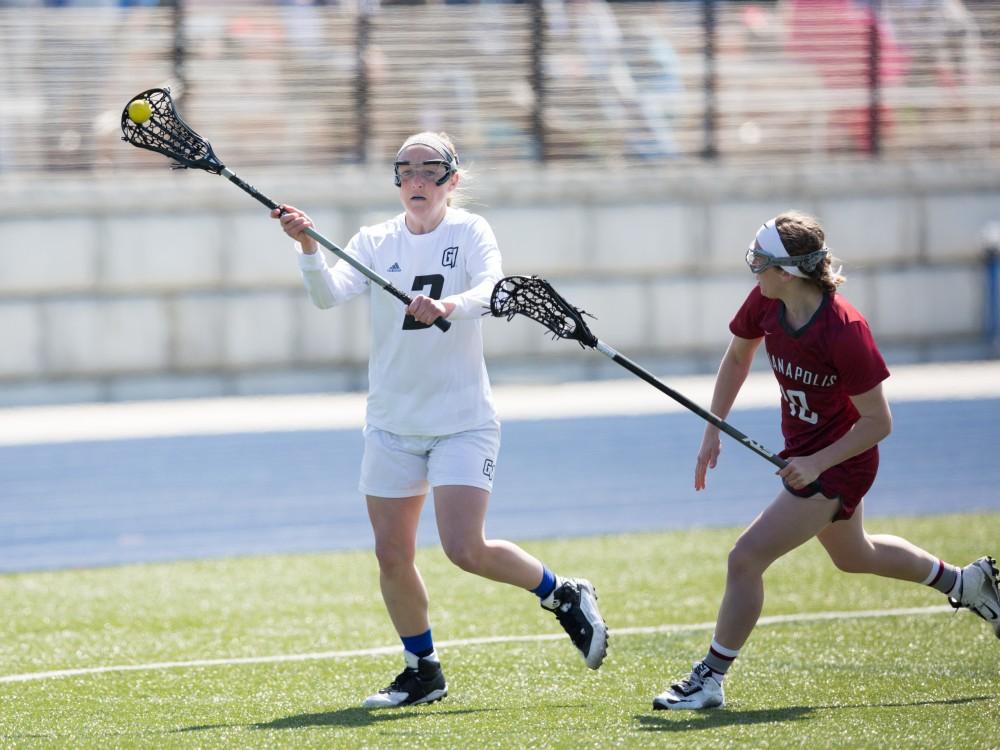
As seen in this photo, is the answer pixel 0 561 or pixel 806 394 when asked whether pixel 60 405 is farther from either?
pixel 806 394

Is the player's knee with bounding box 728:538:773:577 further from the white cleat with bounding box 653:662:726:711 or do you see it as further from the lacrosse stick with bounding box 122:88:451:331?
the lacrosse stick with bounding box 122:88:451:331

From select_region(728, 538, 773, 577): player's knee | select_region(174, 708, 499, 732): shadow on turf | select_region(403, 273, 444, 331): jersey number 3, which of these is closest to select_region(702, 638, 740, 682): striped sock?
select_region(728, 538, 773, 577): player's knee

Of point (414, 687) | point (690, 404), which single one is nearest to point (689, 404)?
point (690, 404)

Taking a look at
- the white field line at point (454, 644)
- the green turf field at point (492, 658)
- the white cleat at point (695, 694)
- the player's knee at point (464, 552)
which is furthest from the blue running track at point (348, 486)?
the white cleat at point (695, 694)

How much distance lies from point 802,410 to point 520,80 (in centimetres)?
1131

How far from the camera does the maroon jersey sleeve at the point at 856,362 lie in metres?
5.20

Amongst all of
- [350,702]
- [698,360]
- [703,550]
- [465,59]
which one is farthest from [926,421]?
[350,702]

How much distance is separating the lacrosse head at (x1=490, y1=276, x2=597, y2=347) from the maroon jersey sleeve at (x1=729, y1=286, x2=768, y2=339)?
0.51 meters

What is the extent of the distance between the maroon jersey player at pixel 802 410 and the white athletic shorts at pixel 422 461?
93cm

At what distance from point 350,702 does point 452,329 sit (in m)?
1.36

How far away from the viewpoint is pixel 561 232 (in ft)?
52.4

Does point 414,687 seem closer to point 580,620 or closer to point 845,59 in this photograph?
point 580,620

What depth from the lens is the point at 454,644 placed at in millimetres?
6621

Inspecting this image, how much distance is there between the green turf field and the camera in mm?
5027
